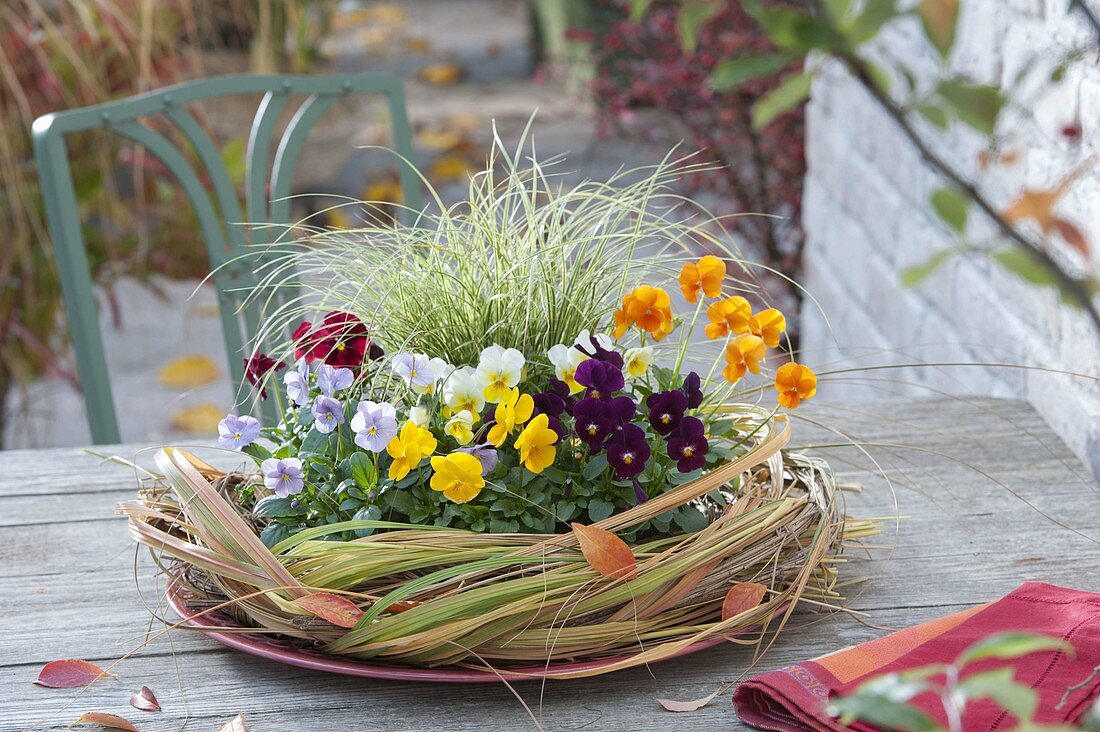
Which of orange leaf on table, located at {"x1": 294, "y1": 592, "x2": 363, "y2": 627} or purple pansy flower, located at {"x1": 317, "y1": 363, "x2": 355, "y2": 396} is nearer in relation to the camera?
orange leaf on table, located at {"x1": 294, "y1": 592, "x2": 363, "y2": 627}

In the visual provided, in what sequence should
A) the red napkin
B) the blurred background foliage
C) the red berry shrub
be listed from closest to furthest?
1. the red napkin
2. the blurred background foliage
3. the red berry shrub

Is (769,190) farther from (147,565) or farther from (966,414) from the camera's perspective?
(147,565)

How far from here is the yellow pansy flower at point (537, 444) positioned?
0.79 m

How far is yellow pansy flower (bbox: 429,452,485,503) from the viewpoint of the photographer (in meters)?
0.77

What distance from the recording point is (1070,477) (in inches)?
43.9

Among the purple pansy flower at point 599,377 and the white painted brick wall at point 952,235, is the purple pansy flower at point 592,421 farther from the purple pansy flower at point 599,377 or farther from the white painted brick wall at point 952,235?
the white painted brick wall at point 952,235

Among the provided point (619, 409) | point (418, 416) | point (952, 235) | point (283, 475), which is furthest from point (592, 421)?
point (952, 235)

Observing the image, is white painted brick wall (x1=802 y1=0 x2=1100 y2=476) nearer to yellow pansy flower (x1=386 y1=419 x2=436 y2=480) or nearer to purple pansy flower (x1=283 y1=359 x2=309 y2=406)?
yellow pansy flower (x1=386 y1=419 x2=436 y2=480)

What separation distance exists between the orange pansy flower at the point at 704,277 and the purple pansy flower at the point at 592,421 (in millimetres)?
135

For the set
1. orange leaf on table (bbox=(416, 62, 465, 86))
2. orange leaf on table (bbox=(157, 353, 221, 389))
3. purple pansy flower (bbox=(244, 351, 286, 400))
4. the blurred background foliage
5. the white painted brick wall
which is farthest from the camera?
orange leaf on table (bbox=(416, 62, 465, 86))

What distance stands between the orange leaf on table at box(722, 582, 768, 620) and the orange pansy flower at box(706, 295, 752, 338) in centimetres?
19

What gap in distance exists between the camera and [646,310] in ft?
2.85

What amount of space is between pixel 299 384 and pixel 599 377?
0.79 feet

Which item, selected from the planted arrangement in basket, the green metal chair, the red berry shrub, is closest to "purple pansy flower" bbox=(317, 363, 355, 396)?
the planted arrangement in basket
